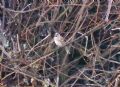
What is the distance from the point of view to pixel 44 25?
1.51 metres

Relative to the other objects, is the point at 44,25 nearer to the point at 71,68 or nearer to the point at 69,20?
the point at 69,20

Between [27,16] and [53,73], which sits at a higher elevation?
[27,16]

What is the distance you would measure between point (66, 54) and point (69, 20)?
167 millimetres

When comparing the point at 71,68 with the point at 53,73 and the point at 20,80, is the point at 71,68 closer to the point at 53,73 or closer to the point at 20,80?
the point at 53,73

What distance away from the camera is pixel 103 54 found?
1.49 m

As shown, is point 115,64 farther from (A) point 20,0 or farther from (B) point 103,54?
(A) point 20,0

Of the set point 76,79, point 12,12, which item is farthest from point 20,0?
point 76,79

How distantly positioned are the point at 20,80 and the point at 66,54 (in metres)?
0.26

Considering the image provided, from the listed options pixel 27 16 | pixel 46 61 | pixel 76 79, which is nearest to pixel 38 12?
pixel 27 16

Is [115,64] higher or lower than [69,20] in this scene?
lower

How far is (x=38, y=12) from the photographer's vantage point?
1516mm

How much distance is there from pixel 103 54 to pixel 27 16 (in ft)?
1.36

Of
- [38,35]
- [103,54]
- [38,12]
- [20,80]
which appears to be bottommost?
[20,80]

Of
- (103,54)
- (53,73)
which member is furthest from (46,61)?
(103,54)
